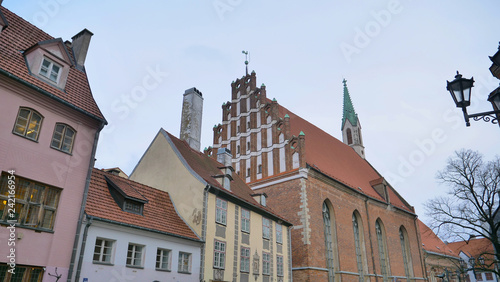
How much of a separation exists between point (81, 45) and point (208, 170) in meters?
9.43

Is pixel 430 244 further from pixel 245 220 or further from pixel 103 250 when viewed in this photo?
pixel 103 250

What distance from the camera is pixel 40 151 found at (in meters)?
11.2

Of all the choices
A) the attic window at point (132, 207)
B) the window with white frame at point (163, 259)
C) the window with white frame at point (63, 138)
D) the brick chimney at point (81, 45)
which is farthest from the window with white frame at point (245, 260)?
the brick chimney at point (81, 45)

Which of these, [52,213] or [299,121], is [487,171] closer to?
[299,121]

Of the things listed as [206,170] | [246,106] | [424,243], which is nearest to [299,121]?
[246,106]

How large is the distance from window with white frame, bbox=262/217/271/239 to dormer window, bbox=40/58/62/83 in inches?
526

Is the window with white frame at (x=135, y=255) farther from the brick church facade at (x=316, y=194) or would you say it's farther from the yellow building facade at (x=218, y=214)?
the brick church facade at (x=316, y=194)

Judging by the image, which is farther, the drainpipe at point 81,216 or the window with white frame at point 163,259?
the window with white frame at point 163,259

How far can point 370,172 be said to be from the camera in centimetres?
4097

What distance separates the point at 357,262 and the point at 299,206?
830 centimetres

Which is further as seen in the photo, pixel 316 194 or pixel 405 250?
pixel 405 250

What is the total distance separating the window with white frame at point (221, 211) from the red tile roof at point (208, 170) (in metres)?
0.56

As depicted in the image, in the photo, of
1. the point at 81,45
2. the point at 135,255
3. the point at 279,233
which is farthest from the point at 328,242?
the point at 81,45

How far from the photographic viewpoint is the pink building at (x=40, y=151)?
10.2 meters
